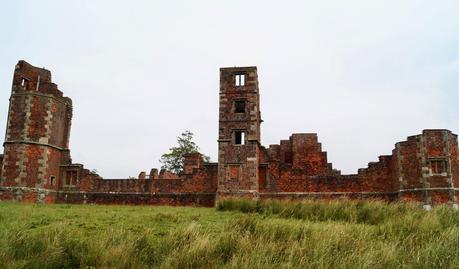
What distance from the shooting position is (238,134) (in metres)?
26.0

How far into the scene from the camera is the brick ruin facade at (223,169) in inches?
891

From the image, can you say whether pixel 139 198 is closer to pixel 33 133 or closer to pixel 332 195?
pixel 33 133

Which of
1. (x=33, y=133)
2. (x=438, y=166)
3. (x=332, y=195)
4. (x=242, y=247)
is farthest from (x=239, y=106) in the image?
(x=242, y=247)

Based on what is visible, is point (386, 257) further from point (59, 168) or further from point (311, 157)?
point (59, 168)

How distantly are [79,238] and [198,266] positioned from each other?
3.10 m

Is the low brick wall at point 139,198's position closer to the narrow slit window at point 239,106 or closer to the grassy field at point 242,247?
the narrow slit window at point 239,106

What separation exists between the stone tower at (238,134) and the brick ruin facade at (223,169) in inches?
2.4

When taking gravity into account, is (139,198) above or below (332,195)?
below

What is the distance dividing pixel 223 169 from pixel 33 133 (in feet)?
41.2

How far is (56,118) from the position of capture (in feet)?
90.9

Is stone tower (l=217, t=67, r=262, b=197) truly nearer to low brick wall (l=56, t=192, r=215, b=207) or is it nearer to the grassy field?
low brick wall (l=56, t=192, r=215, b=207)

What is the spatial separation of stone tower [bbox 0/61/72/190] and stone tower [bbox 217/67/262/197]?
11.4 meters

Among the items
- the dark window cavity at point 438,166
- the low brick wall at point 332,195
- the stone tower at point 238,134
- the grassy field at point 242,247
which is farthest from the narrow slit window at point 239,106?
the grassy field at point 242,247

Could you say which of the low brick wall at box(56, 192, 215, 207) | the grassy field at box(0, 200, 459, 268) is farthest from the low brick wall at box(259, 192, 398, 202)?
the grassy field at box(0, 200, 459, 268)
